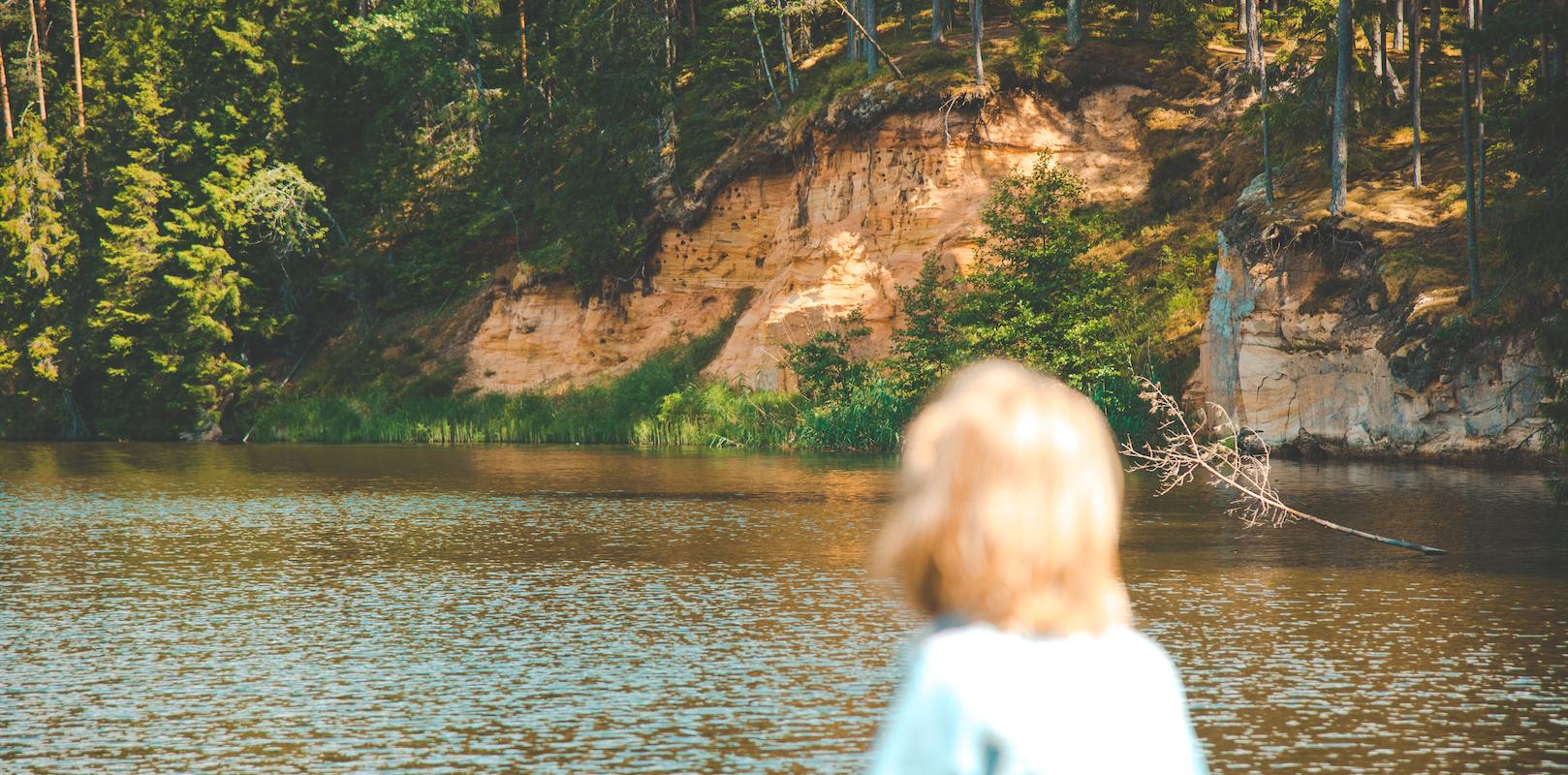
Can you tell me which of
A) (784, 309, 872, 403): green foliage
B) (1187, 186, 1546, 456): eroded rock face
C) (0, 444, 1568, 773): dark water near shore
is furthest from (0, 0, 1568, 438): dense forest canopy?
(0, 444, 1568, 773): dark water near shore

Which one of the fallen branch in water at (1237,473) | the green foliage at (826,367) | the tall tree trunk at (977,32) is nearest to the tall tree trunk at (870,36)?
the tall tree trunk at (977,32)

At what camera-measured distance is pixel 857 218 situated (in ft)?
163

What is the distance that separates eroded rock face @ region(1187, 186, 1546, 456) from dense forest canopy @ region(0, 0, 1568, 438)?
13.6 m

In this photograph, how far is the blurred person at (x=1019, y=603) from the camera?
7.43 feet

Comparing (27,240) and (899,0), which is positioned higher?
(899,0)

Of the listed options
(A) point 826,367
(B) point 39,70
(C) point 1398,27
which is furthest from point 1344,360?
(B) point 39,70

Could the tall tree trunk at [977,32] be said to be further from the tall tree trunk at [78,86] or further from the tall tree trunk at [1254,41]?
the tall tree trunk at [78,86]

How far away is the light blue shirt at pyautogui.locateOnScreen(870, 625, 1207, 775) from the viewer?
7.41 ft

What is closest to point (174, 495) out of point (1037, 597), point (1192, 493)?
point (1192, 493)

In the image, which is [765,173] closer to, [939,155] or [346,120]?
[939,155]

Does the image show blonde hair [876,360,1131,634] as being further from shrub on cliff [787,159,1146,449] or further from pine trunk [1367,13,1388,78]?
pine trunk [1367,13,1388,78]

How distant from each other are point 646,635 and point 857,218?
123 feet

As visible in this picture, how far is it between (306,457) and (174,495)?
13087mm

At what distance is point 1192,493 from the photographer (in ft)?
87.6
